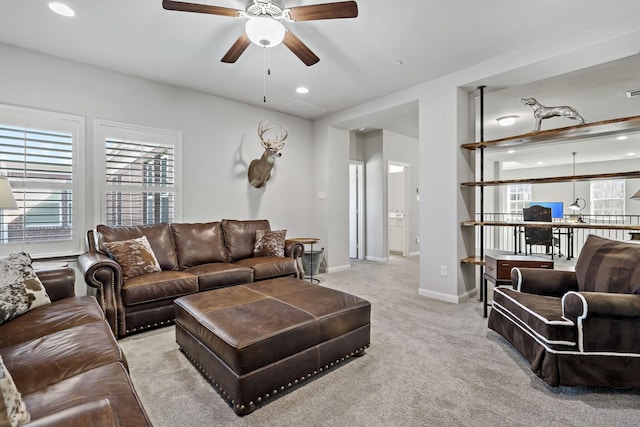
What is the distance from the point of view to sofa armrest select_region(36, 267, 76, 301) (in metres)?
2.18

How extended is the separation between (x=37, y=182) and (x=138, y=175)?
0.91 m

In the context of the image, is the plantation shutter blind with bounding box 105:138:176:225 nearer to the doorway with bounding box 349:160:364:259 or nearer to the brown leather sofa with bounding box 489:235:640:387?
the doorway with bounding box 349:160:364:259

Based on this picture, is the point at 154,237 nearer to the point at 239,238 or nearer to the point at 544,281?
the point at 239,238

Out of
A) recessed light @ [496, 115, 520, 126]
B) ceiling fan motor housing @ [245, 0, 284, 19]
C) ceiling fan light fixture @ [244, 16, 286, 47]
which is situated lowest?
ceiling fan light fixture @ [244, 16, 286, 47]

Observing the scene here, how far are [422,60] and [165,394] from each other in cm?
372

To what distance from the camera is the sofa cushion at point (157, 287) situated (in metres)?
2.66

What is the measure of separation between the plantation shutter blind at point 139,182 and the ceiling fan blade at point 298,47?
2.28 m

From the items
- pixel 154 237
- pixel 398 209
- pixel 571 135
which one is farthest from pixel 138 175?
pixel 398 209

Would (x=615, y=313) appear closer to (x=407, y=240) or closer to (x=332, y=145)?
(x=332, y=145)

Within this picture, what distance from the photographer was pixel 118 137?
3.55 m

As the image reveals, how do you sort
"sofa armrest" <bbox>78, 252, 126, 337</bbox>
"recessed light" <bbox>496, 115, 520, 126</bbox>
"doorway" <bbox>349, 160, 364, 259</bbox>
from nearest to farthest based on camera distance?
"sofa armrest" <bbox>78, 252, 126, 337</bbox> < "recessed light" <bbox>496, 115, 520, 126</bbox> < "doorway" <bbox>349, 160, 364, 259</bbox>

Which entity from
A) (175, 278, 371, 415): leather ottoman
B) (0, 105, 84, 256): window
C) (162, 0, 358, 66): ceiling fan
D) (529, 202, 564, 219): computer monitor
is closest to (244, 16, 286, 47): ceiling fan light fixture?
(162, 0, 358, 66): ceiling fan

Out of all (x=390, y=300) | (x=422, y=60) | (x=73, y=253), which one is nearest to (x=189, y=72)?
(x=73, y=253)

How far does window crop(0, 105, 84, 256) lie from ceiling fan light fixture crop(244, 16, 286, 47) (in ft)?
7.91
